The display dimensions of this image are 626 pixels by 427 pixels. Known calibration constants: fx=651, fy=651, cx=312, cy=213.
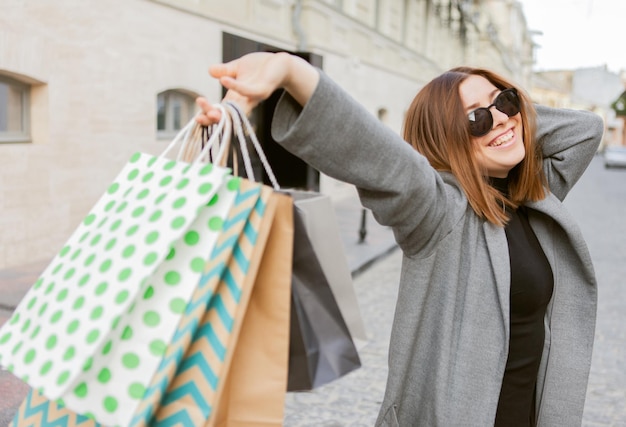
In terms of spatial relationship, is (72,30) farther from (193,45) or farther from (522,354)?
(522,354)

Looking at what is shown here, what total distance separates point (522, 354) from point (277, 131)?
1.01 metres

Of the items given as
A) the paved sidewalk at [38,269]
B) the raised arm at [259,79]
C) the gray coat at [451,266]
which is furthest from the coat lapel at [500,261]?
the paved sidewalk at [38,269]

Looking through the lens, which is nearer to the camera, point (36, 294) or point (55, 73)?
point (36, 294)

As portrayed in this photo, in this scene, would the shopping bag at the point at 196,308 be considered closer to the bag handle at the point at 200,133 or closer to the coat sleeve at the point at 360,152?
the bag handle at the point at 200,133

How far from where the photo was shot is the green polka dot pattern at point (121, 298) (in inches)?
38.7

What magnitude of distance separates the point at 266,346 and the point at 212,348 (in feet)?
0.35

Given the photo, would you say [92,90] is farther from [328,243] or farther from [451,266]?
[328,243]

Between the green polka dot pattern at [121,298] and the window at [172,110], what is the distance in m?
8.15

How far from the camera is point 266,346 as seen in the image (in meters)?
1.10

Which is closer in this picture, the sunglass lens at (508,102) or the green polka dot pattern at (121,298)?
the green polka dot pattern at (121,298)

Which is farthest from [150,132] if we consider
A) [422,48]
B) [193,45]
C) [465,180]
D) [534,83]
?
[534,83]

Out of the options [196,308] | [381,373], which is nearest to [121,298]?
[196,308]

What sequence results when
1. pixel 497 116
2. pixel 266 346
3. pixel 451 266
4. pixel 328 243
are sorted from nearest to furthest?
pixel 266 346
pixel 328 243
pixel 451 266
pixel 497 116

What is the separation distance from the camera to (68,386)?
3.20ft
